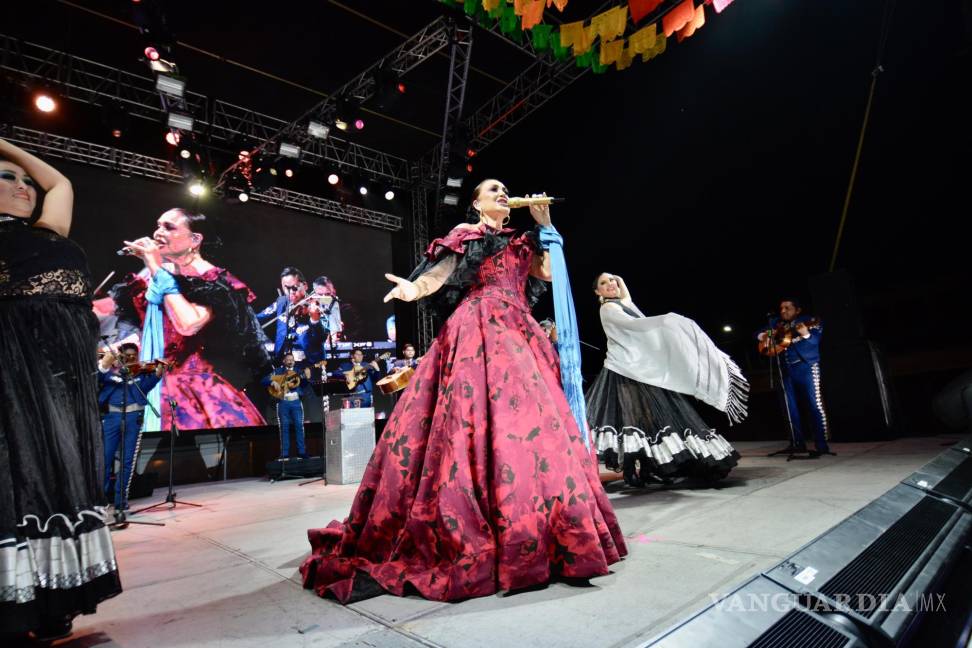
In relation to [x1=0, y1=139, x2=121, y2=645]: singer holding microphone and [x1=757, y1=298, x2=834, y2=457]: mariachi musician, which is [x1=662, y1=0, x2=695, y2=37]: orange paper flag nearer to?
[x1=757, y1=298, x2=834, y2=457]: mariachi musician

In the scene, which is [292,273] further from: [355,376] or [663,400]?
[663,400]

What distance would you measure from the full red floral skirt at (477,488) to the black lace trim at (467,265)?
0.21 metres

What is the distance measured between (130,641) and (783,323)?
6.31 meters

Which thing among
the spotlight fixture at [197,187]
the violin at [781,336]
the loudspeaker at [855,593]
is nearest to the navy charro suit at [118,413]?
the spotlight fixture at [197,187]

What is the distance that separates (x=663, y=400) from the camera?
395 centimetres

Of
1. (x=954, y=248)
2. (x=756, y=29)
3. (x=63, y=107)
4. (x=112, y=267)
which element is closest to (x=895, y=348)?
(x=954, y=248)

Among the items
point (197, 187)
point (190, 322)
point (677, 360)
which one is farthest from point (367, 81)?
point (677, 360)

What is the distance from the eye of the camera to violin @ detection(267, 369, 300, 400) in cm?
816

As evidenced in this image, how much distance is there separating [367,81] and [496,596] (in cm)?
828

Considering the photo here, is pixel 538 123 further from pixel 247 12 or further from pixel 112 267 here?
pixel 112 267

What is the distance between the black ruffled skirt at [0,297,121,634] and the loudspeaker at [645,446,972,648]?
1730 mm

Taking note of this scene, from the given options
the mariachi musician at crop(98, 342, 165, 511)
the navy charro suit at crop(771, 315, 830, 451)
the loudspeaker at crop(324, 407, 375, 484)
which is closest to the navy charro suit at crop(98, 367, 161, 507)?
the mariachi musician at crop(98, 342, 165, 511)

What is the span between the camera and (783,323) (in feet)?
18.7

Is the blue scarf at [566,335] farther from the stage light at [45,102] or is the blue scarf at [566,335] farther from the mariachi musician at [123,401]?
the stage light at [45,102]
